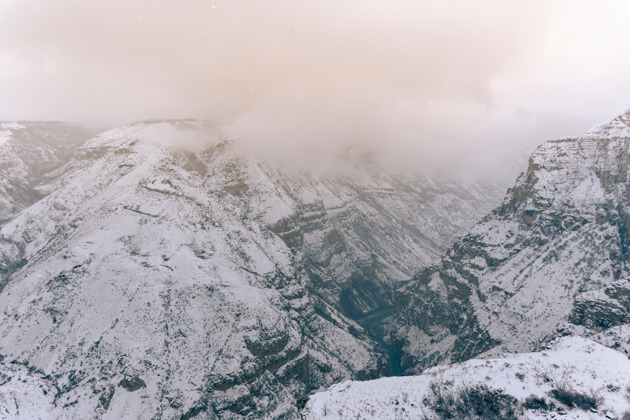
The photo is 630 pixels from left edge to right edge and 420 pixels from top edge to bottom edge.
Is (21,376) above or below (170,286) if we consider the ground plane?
below

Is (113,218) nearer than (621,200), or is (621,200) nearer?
(621,200)

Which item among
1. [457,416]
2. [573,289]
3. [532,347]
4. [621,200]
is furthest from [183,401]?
[621,200]

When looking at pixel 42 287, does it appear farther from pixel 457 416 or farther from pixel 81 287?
pixel 457 416

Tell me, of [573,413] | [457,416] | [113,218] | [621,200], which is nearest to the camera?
[573,413]

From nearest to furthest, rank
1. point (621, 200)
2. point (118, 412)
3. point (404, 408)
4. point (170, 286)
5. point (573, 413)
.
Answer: point (573, 413) < point (404, 408) < point (118, 412) < point (170, 286) < point (621, 200)

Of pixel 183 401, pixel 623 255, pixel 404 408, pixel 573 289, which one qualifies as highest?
pixel 404 408

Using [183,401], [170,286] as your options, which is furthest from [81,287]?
[183,401]
